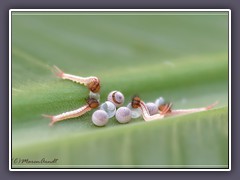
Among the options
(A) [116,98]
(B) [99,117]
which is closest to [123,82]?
(A) [116,98]

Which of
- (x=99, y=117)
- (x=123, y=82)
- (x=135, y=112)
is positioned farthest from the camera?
(x=123, y=82)

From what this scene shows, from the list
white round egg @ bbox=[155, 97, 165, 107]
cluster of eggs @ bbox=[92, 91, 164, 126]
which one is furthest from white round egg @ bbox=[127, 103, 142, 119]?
white round egg @ bbox=[155, 97, 165, 107]

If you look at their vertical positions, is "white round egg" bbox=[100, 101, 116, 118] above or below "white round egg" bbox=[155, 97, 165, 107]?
below

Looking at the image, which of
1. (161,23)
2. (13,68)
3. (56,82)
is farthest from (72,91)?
(161,23)

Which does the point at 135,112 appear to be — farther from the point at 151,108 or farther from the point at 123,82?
the point at 123,82

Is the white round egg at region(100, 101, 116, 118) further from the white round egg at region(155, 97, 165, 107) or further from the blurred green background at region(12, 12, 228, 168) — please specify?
the white round egg at region(155, 97, 165, 107)

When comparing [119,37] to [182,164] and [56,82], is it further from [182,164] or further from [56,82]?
[182,164]

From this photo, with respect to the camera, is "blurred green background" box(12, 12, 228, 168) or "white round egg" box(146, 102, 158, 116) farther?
"white round egg" box(146, 102, 158, 116)
